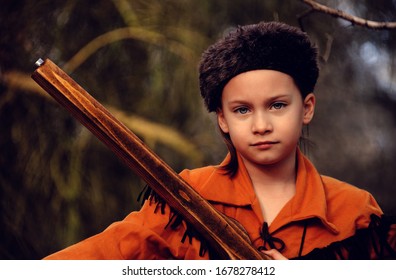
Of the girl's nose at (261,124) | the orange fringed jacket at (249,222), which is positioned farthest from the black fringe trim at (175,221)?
the girl's nose at (261,124)

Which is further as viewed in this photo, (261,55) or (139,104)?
(139,104)

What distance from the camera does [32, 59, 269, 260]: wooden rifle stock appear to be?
1.11 metres

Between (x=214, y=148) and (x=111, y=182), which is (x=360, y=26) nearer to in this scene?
(x=214, y=148)

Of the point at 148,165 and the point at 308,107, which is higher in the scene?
the point at 308,107

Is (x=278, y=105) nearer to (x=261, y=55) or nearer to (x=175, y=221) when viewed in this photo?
(x=261, y=55)

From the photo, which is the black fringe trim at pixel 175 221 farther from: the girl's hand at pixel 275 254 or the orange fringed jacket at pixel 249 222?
the girl's hand at pixel 275 254

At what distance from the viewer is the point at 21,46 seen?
1308 millimetres

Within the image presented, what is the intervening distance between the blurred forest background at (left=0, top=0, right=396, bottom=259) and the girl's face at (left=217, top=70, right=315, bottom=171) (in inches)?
4.3

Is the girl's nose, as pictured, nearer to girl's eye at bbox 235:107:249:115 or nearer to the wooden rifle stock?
girl's eye at bbox 235:107:249:115

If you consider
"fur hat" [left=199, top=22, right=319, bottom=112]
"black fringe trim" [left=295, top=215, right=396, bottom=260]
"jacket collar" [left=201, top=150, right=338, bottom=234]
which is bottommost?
"black fringe trim" [left=295, top=215, right=396, bottom=260]

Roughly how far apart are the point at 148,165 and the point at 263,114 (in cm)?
23

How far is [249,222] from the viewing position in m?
1.17

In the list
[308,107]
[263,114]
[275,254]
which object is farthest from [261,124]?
[275,254]

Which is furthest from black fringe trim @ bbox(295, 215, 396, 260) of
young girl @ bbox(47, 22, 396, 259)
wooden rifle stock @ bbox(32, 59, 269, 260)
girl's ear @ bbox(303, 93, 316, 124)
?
girl's ear @ bbox(303, 93, 316, 124)
